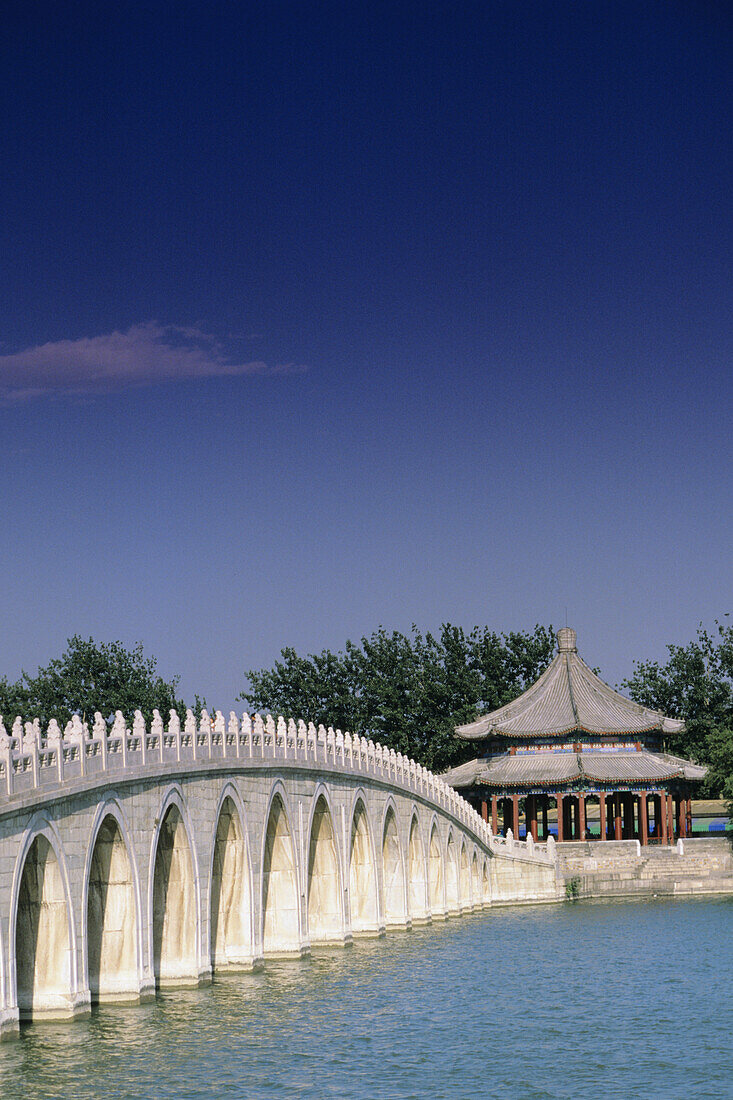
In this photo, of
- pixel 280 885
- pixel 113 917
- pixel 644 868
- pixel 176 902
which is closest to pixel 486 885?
pixel 644 868

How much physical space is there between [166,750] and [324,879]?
43.5ft

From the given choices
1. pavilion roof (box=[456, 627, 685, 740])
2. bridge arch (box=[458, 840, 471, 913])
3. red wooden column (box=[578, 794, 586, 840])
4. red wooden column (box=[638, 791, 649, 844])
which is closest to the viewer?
bridge arch (box=[458, 840, 471, 913])

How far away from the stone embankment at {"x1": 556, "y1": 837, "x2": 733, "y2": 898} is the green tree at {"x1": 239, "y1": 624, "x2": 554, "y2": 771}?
2337 cm

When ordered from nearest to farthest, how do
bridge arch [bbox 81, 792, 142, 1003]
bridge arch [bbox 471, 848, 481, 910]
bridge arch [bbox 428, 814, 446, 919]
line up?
bridge arch [bbox 81, 792, 142, 1003] < bridge arch [bbox 428, 814, 446, 919] < bridge arch [bbox 471, 848, 481, 910]

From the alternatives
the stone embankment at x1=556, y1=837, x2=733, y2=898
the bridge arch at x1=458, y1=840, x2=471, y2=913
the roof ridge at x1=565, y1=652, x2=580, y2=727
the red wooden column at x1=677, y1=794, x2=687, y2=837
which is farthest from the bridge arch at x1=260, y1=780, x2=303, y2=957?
the red wooden column at x1=677, y1=794, x2=687, y2=837

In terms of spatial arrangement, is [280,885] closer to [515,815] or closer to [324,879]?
[324,879]

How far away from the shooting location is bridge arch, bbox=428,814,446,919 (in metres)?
56.5

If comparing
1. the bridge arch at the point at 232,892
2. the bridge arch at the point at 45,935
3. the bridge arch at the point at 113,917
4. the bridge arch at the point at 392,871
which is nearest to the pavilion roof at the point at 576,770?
the bridge arch at the point at 392,871

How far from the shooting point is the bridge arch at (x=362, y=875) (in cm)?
4853

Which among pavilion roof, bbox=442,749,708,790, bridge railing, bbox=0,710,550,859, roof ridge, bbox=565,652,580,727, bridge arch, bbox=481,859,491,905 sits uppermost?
roof ridge, bbox=565,652,580,727

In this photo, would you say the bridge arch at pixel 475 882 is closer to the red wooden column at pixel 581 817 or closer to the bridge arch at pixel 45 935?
the red wooden column at pixel 581 817

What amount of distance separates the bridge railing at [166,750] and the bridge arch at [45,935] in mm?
1731

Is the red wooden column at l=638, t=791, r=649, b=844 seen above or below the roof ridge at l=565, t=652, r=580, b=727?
below

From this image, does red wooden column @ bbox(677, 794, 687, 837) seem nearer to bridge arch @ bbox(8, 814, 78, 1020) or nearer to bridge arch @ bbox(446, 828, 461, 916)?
bridge arch @ bbox(446, 828, 461, 916)
